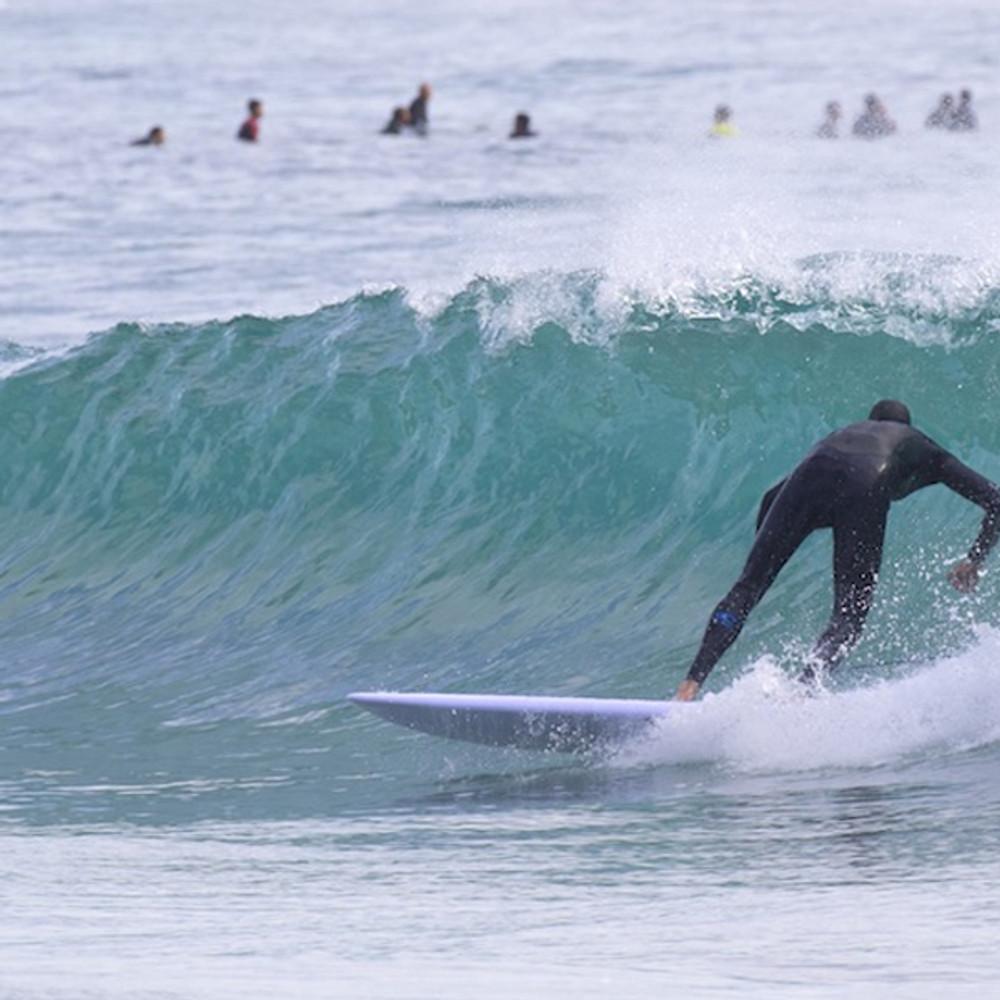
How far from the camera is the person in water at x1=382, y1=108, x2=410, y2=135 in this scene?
46125mm

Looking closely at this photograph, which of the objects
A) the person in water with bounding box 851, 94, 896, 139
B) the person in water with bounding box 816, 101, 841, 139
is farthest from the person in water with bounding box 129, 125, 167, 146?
the person in water with bounding box 851, 94, 896, 139

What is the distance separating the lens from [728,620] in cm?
934

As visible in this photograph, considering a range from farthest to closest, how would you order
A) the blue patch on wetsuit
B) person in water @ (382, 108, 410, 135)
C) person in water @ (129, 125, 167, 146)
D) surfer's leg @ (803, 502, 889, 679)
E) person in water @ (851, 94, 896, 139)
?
person in water @ (382, 108, 410, 135) → person in water @ (129, 125, 167, 146) → person in water @ (851, 94, 896, 139) → surfer's leg @ (803, 502, 889, 679) → the blue patch on wetsuit

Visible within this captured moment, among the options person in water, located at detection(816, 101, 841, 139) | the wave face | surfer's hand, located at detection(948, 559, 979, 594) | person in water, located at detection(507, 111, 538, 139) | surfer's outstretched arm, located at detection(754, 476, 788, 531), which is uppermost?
person in water, located at detection(816, 101, 841, 139)

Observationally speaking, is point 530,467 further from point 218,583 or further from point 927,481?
point 927,481

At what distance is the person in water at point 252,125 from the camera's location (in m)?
45.2

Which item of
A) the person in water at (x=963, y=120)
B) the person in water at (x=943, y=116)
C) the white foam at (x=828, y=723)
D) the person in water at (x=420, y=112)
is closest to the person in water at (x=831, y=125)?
the person in water at (x=943, y=116)

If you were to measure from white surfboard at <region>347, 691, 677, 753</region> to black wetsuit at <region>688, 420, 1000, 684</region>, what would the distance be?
0.55 meters

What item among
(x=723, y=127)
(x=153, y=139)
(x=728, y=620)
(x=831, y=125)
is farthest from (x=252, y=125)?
(x=728, y=620)

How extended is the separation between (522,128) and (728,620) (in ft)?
122

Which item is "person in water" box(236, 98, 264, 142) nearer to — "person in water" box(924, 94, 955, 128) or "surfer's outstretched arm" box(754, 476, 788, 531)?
"person in water" box(924, 94, 955, 128)

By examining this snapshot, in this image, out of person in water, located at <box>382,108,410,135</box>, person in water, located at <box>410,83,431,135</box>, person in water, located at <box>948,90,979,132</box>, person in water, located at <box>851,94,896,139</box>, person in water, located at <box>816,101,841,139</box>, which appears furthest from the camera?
person in water, located at <box>410,83,431,135</box>

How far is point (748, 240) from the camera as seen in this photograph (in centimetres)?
1508

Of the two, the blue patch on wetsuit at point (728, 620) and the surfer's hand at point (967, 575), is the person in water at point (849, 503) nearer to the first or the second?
the blue patch on wetsuit at point (728, 620)
